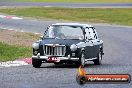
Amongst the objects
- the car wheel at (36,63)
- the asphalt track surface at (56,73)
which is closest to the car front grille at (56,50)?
the car wheel at (36,63)

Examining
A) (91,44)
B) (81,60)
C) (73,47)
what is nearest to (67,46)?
(73,47)

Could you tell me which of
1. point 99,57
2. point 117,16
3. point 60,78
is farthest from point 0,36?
point 117,16

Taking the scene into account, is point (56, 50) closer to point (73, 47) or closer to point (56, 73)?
point (73, 47)

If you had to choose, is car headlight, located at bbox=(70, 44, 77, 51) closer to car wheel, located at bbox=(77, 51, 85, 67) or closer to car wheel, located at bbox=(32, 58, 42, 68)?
car wheel, located at bbox=(77, 51, 85, 67)

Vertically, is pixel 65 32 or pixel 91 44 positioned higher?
pixel 65 32

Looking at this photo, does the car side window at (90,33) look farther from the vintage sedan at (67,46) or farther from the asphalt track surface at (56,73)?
the asphalt track surface at (56,73)

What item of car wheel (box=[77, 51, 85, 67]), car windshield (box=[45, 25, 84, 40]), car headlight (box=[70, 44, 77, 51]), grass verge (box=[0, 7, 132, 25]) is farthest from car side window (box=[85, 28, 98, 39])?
grass verge (box=[0, 7, 132, 25])

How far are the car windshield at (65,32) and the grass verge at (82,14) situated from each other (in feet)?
107

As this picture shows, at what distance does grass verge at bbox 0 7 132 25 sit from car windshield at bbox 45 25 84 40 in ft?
107

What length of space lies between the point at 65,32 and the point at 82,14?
133 feet

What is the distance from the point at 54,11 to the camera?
205 feet

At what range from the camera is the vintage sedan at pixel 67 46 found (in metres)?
18.8

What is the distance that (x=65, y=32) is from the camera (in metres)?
20.0

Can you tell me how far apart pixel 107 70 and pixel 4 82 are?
4820mm
